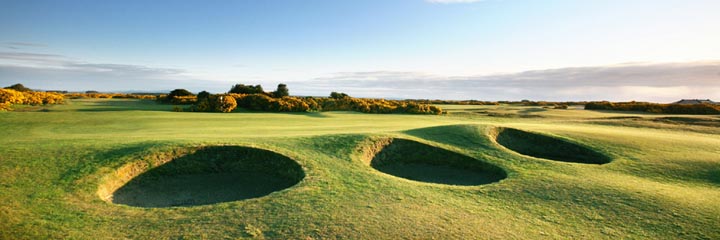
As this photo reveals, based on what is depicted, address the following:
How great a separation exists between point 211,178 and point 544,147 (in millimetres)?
13590

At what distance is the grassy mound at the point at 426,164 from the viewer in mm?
11570

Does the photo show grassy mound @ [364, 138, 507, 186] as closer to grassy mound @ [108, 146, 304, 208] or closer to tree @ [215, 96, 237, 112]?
grassy mound @ [108, 146, 304, 208]

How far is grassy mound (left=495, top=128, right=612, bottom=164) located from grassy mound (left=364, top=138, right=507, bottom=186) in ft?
14.1

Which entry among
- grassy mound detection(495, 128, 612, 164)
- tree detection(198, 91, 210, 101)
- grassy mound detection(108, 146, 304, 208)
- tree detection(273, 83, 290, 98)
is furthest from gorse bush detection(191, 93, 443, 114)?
grassy mound detection(108, 146, 304, 208)

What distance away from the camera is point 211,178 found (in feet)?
35.6

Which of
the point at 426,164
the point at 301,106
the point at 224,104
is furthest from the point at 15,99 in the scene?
the point at 426,164

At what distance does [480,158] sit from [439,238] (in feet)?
22.9

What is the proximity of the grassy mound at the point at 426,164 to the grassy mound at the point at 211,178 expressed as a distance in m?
3.32

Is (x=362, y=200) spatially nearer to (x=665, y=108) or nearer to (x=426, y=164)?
(x=426, y=164)

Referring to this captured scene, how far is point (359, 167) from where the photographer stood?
34.7ft

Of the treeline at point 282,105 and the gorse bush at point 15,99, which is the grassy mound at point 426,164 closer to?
the treeline at point 282,105

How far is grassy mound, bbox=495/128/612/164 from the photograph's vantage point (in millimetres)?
14094

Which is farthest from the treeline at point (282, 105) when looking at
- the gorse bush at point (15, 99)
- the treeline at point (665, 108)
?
the treeline at point (665, 108)

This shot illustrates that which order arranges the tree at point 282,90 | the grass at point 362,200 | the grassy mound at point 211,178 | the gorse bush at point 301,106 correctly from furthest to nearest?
the tree at point 282,90 < the gorse bush at point 301,106 < the grassy mound at point 211,178 < the grass at point 362,200
